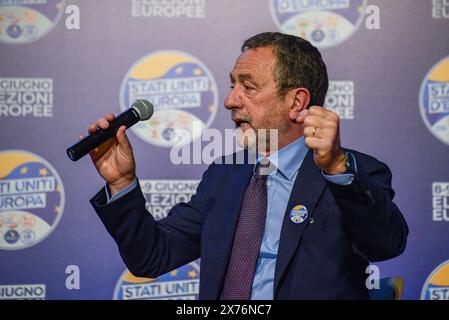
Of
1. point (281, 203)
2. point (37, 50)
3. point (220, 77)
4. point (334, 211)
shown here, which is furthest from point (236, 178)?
point (37, 50)

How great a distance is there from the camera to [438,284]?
261 centimetres

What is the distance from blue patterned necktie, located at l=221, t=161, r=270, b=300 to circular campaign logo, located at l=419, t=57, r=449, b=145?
1.08 metres

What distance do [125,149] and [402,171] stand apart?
135cm

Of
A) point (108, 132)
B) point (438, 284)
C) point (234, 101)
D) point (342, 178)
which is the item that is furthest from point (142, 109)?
point (438, 284)

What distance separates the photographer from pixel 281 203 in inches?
70.2

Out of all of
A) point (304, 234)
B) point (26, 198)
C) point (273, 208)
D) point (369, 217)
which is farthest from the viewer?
point (26, 198)

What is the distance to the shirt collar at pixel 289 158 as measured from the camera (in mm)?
1829

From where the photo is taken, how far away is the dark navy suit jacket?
59.2 inches

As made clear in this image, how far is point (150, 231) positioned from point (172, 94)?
0.89 metres

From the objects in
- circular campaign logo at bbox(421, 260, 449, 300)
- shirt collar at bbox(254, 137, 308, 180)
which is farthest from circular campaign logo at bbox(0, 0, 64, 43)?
circular campaign logo at bbox(421, 260, 449, 300)

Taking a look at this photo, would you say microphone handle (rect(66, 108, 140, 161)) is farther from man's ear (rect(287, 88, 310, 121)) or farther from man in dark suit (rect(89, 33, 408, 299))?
man's ear (rect(287, 88, 310, 121))

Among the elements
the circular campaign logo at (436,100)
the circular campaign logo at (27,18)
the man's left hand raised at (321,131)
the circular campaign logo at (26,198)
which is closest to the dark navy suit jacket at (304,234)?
the man's left hand raised at (321,131)

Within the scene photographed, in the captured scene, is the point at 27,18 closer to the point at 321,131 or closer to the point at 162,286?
the point at 162,286

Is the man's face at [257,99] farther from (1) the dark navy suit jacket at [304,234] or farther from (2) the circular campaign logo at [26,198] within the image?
(2) the circular campaign logo at [26,198]
